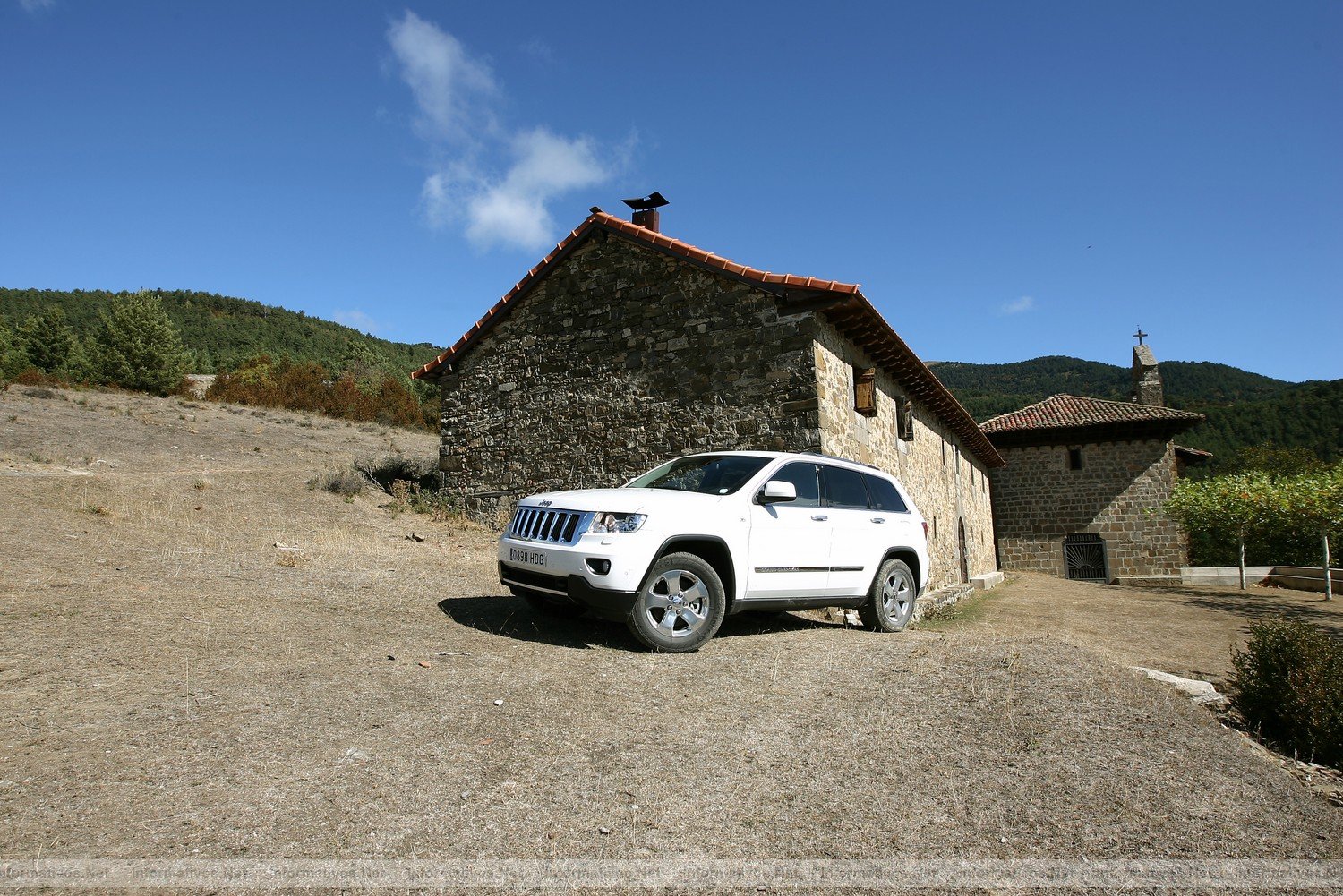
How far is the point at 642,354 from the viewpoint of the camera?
Result: 1208 cm

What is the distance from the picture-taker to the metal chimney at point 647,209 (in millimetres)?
13227

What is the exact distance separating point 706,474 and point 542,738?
339cm

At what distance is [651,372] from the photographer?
11961 millimetres

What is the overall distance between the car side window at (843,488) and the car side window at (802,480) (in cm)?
13

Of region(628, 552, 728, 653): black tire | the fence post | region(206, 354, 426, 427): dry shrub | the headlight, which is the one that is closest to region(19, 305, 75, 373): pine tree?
region(206, 354, 426, 427): dry shrub

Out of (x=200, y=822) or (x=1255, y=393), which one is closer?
(x=200, y=822)

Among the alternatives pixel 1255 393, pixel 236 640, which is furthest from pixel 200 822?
pixel 1255 393

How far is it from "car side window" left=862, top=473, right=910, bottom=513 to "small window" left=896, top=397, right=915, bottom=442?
716 cm

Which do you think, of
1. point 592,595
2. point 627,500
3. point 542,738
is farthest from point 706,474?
point 542,738

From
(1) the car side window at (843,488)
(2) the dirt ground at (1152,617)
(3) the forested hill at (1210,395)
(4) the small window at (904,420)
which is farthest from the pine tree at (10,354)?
(3) the forested hill at (1210,395)

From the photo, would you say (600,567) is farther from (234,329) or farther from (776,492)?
(234,329)

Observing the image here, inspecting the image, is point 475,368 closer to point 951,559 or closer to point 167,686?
point 167,686

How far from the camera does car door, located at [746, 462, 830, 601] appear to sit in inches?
241

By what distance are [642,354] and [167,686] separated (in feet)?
28.7
